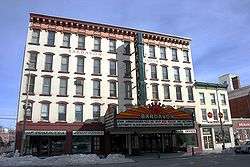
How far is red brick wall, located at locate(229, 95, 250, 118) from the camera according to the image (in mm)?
60000

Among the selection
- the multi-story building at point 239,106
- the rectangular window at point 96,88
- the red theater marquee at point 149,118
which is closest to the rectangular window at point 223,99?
the multi-story building at point 239,106

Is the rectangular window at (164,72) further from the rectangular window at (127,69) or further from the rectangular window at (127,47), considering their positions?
the rectangular window at (127,47)

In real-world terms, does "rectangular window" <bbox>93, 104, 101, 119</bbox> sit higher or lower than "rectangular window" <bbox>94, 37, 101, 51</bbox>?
lower

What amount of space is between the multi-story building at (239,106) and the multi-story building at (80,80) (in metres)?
12.4

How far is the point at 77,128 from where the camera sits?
36875 mm

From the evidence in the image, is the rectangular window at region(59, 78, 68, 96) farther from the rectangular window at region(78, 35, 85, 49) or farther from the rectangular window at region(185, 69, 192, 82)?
the rectangular window at region(185, 69, 192, 82)

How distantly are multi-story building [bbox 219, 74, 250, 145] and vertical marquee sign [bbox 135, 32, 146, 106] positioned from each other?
21.2m

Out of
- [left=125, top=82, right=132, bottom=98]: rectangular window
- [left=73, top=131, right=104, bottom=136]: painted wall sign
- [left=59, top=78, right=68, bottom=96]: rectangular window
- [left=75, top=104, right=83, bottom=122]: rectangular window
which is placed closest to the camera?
[left=73, top=131, right=104, bottom=136]: painted wall sign

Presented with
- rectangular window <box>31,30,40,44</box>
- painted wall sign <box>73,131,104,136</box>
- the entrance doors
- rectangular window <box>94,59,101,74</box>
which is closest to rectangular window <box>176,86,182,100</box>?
the entrance doors

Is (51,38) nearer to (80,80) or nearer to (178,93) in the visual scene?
(80,80)

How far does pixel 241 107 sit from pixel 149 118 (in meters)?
35.7

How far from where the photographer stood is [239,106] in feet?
204

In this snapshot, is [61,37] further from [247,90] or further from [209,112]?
[247,90]

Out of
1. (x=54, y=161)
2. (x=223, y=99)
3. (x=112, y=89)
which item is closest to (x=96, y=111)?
(x=112, y=89)
